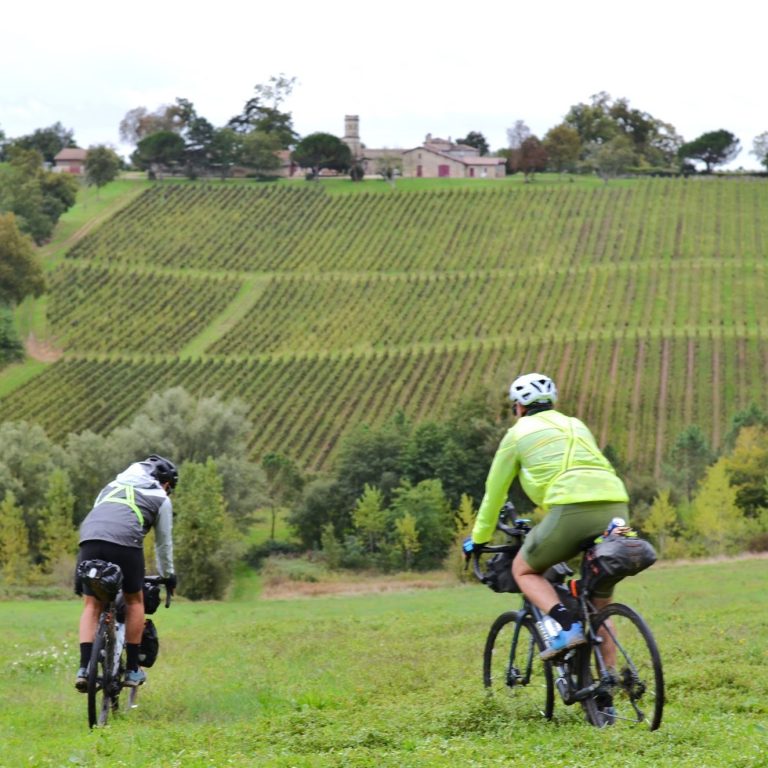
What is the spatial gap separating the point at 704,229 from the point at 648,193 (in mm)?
17262

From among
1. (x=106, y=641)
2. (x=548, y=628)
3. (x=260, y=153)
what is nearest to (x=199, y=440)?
(x=106, y=641)

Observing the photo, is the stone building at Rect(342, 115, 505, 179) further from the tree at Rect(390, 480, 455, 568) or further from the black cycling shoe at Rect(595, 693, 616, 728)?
the black cycling shoe at Rect(595, 693, 616, 728)

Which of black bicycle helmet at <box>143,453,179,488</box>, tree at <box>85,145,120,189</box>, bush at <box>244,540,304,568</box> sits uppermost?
tree at <box>85,145,120,189</box>

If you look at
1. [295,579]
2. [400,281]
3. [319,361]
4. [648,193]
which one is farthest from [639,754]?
[648,193]

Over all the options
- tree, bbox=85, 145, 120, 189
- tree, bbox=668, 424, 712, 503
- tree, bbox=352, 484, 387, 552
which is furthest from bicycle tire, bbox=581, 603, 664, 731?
tree, bbox=85, 145, 120, 189

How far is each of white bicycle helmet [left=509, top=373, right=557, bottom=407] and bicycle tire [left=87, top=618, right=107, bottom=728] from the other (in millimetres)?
3907

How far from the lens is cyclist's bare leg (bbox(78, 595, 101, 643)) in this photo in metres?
9.93

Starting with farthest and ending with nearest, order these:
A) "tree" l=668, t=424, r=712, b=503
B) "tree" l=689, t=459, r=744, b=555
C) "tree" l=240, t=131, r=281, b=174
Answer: "tree" l=240, t=131, r=281, b=174
"tree" l=668, t=424, r=712, b=503
"tree" l=689, t=459, r=744, b=555

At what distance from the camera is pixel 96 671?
32.0 ft

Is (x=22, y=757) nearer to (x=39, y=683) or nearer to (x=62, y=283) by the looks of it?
(x=39, y=683)

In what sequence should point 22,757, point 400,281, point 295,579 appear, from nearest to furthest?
1. point 22,757
2. point 295,579
3. point 400,281

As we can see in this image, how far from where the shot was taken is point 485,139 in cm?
19288

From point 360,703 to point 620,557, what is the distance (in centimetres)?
370

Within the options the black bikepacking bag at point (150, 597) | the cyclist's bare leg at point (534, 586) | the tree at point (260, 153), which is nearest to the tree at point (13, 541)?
the black bikepacking bag at point (150, 597)
